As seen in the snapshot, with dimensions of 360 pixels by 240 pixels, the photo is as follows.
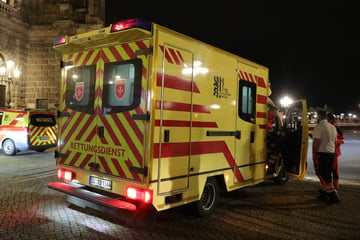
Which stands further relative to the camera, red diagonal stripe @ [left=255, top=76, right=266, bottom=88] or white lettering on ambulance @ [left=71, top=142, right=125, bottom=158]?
red diagonal stripe @ [left=255, top=76, right=266, bottom=88]

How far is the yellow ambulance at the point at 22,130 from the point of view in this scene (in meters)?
12.0

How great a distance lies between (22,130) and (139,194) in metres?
9.57

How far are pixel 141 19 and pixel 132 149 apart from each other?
1723 millimetres

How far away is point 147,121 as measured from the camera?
4.12 metres

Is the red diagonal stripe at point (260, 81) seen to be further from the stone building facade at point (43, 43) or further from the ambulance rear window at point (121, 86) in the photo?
the stone building facade at point (43, 43)

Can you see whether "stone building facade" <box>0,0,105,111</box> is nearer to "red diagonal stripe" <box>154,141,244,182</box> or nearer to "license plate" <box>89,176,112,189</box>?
"license plate" <box>89,176,112,189</box>

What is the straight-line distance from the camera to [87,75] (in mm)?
5059

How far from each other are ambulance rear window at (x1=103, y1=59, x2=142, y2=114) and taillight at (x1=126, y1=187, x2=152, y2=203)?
1.10 m

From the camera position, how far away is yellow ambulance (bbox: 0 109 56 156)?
1197 centimetres

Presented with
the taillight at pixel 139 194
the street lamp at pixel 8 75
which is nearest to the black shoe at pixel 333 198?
the taillight at pixel 139 194

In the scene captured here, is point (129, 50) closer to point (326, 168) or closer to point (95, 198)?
point (95, 198)

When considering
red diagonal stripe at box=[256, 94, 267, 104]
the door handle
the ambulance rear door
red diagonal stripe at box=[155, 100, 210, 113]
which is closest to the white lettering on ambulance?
the ambulance rear door

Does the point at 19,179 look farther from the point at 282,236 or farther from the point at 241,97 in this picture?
the point at 282,236

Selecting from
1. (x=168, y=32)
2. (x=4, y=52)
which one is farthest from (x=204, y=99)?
(x=4, y=52)
